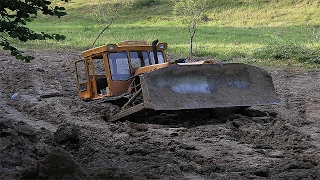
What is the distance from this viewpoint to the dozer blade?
9938 millimetres

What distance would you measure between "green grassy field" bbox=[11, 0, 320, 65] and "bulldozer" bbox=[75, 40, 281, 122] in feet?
A: 35.1

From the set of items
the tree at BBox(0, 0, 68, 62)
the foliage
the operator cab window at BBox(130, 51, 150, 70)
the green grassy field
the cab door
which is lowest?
the green grassy field

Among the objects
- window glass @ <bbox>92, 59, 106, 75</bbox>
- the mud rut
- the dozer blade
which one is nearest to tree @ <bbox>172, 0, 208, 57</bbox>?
the mud rut

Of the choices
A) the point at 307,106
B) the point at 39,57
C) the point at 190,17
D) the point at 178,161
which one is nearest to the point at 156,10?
the point at 190,17

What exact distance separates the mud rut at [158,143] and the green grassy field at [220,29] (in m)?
9.94

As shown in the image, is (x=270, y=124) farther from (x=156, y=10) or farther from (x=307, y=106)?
(x=156, y=10)

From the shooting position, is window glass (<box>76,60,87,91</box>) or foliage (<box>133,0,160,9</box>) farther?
foliage (<box>133,0,160,9</box>)

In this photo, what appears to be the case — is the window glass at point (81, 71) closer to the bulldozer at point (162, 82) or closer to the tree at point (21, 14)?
the bulldozer at point (162, 82)

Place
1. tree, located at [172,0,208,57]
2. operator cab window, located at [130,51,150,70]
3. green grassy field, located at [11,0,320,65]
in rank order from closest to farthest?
operator cab window, located at [130,51,150,70]
green grassy field, located at [11,0,320,65]
tree, located at [172,0,208,57]

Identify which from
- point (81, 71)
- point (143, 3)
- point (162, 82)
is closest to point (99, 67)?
point (81, 71)

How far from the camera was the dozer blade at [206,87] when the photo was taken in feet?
32.6

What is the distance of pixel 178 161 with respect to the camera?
727 cm

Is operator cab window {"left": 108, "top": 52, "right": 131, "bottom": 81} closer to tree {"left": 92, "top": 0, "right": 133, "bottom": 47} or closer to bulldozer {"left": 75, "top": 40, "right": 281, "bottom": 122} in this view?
bulldozer {"left": 75, "top": 40, "right": 281, "bottom": 122}

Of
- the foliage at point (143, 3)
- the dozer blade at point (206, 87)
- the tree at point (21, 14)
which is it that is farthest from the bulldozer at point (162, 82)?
the foliage at point (143, 3)
